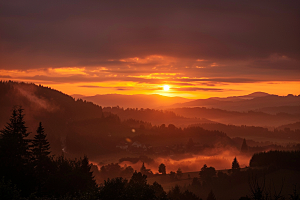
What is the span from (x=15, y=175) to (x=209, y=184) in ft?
470

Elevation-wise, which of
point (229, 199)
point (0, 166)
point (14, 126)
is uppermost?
point (14, 126)

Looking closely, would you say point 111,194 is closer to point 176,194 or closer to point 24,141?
point 24,141

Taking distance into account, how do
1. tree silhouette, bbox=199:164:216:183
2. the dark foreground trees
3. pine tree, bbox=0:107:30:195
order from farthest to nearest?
tree silhouette, bbox=199:164:216:183
the dark foreground trees
pine tree, bbox=0:107:30:195

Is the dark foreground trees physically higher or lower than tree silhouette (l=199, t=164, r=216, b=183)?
higher

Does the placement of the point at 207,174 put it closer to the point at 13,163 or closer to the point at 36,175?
the point at 36,175

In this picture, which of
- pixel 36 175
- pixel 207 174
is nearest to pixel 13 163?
pixel 36 175

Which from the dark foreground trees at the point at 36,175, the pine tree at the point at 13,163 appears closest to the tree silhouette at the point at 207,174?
the dark foreground trees at the point at 36,175

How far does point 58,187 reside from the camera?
6109 centimetres

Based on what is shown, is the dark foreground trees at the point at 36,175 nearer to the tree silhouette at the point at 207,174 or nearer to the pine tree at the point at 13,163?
the pine tree at the point at 13,163

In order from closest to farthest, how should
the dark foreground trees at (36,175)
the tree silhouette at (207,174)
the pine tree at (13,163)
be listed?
the pine tree at (13,163), the dark foreground trees at (36,175), the tree silhouette at (207,174)

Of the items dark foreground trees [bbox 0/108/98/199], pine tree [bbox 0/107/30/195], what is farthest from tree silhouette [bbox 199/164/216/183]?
pine tree [bbox 0/107/30/195]

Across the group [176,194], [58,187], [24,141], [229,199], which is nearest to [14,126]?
[24,141]

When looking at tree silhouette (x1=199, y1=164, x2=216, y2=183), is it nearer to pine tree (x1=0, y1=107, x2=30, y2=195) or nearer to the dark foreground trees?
the dark foreground trees

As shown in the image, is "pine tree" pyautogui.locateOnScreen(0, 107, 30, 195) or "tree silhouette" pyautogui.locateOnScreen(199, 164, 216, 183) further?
"tree silhouette" pyautogui.locateOnScreen(199, 164, 216, 183)
